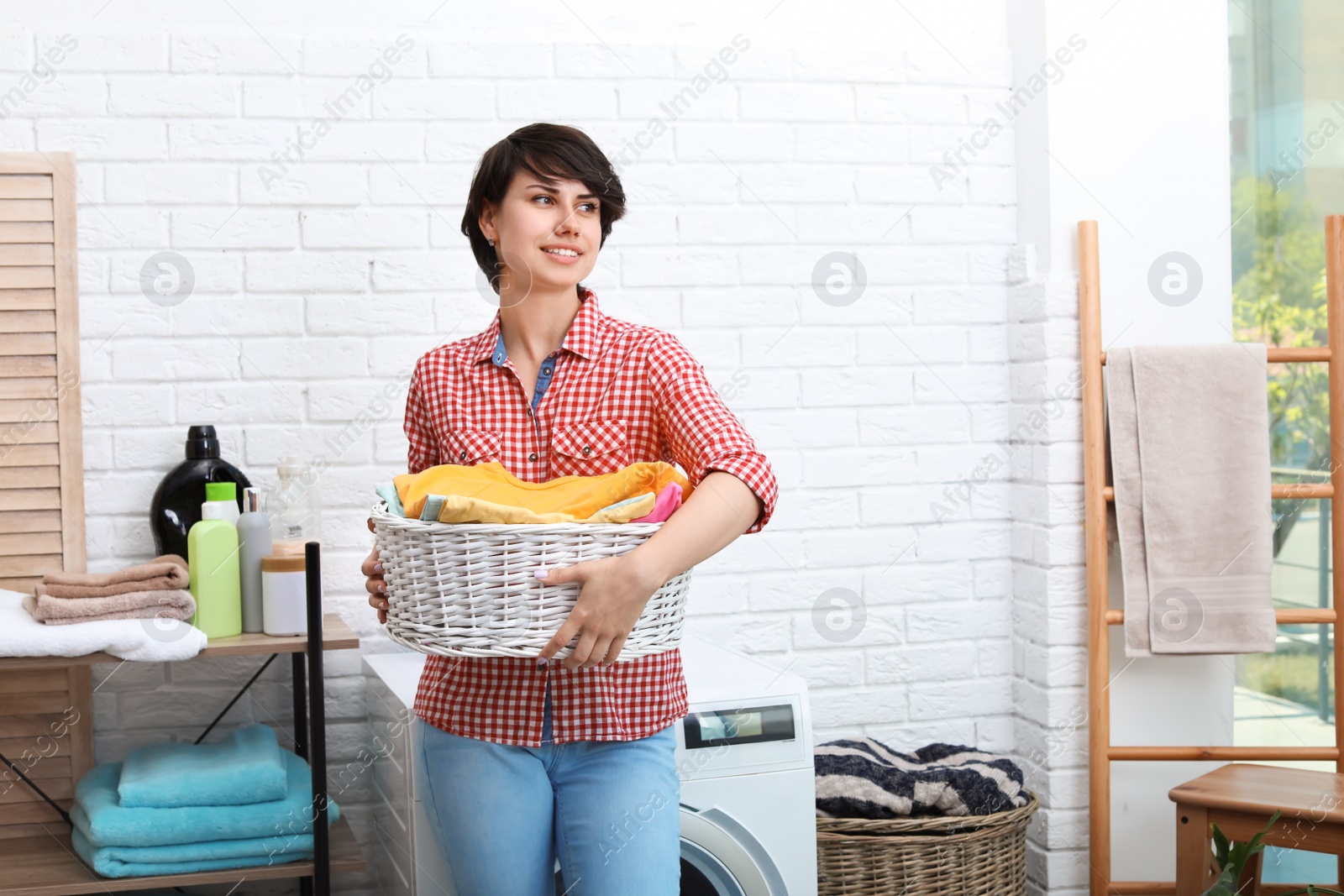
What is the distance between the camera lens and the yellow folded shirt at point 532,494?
111 centimetres

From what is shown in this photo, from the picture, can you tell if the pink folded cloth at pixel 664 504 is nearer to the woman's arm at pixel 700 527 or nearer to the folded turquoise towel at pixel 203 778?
the woman's arm at pixel 700 527

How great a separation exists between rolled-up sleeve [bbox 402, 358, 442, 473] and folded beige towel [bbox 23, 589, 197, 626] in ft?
1.67

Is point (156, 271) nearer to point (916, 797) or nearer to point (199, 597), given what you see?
point (199, 597)

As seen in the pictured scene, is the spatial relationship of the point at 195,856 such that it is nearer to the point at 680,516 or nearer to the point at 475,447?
the point at 475,447

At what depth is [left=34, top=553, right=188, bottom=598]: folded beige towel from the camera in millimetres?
1713

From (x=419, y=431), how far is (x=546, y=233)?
313mm

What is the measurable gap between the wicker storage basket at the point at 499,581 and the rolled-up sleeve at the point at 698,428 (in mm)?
112

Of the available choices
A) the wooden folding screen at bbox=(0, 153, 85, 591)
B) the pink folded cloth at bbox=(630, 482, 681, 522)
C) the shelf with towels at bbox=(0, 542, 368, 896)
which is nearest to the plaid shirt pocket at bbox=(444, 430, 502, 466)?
the pink folded cloth at bbox=(630, 482, 681, 522)

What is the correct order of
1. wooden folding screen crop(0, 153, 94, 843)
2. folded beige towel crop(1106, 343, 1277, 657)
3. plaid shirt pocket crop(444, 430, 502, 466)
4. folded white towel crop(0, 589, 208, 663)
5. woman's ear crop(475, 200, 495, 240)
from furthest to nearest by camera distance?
folded beige towel crop(1106, 343, 1277, 657) → wooden folding screen crop(0, 153, 94, 843) → folded white towel crop(0, 589, 208, 663) → woman's ear crop(475, 200, 495, 240) → plaid shirt pocket crop(444, 430, 502, 466)

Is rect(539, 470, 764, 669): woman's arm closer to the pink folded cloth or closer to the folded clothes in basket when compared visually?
the pink folded cloth

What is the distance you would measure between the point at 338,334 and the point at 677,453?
110cm

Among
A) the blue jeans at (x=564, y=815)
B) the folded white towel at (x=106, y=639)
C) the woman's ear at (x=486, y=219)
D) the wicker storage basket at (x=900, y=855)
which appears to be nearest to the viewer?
the blue jeans at (x=564, y=815)

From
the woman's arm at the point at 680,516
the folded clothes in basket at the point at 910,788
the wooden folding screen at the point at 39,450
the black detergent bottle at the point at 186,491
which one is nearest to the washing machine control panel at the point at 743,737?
the folded clothes in basket at the point at 910,788

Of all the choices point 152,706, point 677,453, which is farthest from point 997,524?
point 152,706
